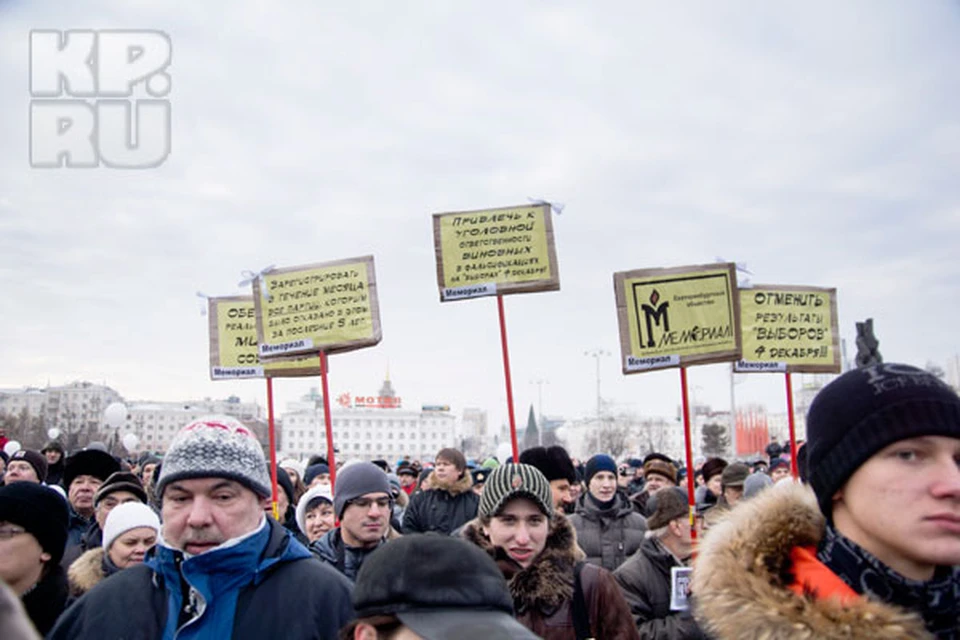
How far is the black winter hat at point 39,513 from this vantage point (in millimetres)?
3631

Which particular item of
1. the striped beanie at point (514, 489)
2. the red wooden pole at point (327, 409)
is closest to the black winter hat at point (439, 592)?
the striped beanie at point (514, 489)

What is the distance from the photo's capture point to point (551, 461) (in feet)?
21.2

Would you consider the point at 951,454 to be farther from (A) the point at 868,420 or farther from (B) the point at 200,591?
(B) the point at 200,591

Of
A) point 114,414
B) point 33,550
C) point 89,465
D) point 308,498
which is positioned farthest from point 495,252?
point 114,414

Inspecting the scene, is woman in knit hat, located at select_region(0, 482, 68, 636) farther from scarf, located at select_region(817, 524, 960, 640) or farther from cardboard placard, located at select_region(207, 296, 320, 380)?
cardboard placard, located at select_region(207, 296, 320, 380)

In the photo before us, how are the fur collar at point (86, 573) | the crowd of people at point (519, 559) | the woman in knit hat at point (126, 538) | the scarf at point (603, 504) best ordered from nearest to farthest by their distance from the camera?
the crowd of people at point (519, 559)
the fur collar at point (86, 573)
the woman in knit hat at point (126, 538)
the scarf at point (603, 504)

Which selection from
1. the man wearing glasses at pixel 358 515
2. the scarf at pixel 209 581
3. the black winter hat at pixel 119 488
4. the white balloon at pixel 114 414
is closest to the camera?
the scarf at pixel 209 581

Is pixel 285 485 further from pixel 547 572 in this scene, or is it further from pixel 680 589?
pixel 547 572

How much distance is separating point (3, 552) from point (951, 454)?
3.65 metres

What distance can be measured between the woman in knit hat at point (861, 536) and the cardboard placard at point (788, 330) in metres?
6.02

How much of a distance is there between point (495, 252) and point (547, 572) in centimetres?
392

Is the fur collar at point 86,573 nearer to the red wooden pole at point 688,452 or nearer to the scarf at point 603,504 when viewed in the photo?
the red wooden pole at point 688,452

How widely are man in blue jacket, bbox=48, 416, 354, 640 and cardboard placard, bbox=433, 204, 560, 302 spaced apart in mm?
4304

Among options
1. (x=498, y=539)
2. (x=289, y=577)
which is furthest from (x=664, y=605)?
(x=289, y=577)
